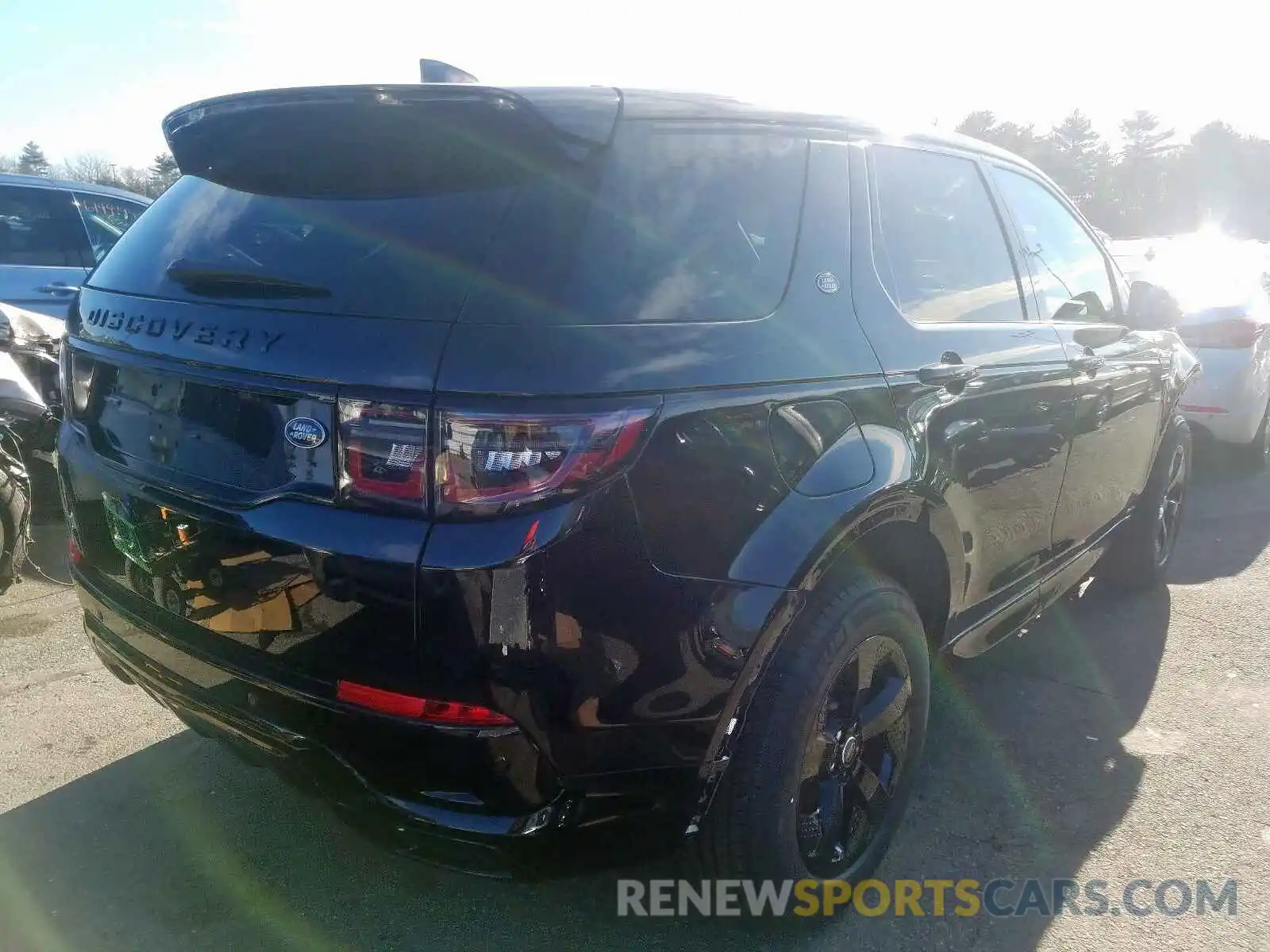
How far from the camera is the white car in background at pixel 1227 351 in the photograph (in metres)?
6.28

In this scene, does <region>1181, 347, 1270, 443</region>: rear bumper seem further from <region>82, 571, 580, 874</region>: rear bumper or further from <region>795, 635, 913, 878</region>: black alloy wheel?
<region>82, 571, 580, 874</region>: rear bumper

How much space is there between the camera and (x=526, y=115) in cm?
184

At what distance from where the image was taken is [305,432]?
1.77 metres

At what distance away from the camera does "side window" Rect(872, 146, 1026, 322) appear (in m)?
2.53

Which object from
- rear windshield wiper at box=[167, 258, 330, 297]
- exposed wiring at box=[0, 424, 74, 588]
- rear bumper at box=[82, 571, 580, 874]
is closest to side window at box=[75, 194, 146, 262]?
exposed wiring at box=[0, 424, 74, 588]

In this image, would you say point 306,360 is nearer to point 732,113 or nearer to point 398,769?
point 398,769

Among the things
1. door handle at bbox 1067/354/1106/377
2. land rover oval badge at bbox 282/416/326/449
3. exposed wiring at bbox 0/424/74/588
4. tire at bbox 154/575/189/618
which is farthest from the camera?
exposed wiring at bbox 0/424/74/588

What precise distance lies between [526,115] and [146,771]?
2299 mm

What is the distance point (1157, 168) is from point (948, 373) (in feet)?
217

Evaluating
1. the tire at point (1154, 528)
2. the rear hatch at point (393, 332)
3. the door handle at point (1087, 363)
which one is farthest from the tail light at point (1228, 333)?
the rear hatch at point (393, 332)

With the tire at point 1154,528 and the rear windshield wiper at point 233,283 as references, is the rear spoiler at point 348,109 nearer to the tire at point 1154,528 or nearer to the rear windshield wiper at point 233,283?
the rear windshield wiper at point 233,283

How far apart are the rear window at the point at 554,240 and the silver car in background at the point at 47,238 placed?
4927mm

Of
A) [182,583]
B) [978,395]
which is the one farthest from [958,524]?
[182,583]

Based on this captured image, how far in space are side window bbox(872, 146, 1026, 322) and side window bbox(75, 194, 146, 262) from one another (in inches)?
227
